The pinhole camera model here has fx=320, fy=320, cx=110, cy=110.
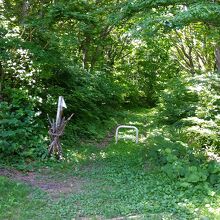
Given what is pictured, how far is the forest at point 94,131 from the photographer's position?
15.5ft

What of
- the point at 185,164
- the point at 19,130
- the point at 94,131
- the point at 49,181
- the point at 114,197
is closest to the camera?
the point at 114,197

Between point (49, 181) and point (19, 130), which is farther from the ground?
point (19, 130)

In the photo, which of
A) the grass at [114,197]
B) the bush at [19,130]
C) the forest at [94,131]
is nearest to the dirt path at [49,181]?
the forest at [94,131]

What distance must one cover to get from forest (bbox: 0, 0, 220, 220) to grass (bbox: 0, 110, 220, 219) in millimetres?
16

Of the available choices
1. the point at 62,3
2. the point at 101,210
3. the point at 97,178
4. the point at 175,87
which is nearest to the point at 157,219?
the point at 101,210

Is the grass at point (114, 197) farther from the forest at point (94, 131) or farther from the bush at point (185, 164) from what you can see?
the bush at point (185, 164)

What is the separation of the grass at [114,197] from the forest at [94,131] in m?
0.02

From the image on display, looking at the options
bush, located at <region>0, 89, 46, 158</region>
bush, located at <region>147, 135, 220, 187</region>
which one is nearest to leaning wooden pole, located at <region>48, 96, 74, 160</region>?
bush, located at <region>0, 89, 46, 158</region>

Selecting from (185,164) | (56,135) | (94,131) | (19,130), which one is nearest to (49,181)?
(56,135)

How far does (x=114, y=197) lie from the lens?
4934 mm

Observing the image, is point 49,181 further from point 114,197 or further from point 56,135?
point 114,197

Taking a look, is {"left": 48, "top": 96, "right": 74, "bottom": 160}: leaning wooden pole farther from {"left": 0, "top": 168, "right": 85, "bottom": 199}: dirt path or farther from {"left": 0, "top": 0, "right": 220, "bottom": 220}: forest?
{"left": 0, "top": 168, "right": 85, "bottom": 199}: dirt path

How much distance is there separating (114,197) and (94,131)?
4.59m

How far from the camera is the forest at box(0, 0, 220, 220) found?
186 inches
